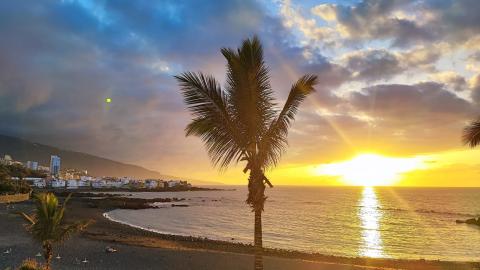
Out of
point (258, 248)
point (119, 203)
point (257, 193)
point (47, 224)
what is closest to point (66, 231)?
point (47, 224)

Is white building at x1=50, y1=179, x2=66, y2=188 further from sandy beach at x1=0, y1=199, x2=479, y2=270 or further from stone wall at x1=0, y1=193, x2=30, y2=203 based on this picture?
sandy beach at x1=0, y1=199, x2=479, y2=270

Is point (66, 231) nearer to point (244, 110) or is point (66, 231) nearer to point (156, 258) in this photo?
point (244, 110)

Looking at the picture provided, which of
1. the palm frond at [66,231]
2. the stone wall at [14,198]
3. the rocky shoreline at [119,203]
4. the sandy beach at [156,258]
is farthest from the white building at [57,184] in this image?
the palm frond at [66,231]

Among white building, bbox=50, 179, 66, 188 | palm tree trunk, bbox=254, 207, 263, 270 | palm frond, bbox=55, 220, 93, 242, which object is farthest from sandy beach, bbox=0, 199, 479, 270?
white building, bbox=50, 179, 66, 188

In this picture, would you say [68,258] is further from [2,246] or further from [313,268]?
[313,268]

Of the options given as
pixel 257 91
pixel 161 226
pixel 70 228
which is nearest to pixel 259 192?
pixel 257 91

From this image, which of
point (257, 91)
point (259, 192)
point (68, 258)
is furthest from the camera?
point (68, 258)

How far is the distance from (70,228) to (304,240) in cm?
3744

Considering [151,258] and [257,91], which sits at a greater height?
[257,91]

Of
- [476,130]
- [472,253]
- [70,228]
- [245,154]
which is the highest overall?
[476,130]

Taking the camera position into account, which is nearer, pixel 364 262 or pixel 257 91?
pixel 257 91

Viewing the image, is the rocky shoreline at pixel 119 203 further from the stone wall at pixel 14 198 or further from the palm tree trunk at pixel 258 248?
the palm tree trunk at pixel 258 248

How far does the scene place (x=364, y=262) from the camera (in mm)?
31672

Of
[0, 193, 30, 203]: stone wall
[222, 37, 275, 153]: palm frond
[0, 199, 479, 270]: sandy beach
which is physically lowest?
[0, 199, 479, 270]: sandy beach
